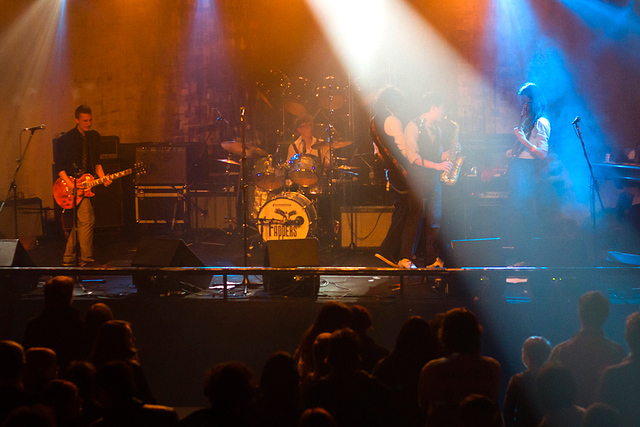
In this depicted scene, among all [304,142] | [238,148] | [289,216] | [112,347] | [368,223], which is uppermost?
[304,142]

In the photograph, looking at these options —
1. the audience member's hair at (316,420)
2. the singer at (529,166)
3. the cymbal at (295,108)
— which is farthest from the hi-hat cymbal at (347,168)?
the audience member's hair at (316,420)

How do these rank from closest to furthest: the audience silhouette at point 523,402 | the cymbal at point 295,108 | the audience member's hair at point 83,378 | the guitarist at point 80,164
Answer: the audience silhouette at point 523,402 → the audience member's hair at point 83,378 → the guitarist at point 80,164 → the cymbal at point 295,108

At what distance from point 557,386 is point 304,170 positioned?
609 cm

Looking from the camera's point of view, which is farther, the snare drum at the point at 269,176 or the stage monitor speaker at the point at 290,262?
the snare drum at the point at 269,176

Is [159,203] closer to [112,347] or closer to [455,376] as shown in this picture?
[112,347]

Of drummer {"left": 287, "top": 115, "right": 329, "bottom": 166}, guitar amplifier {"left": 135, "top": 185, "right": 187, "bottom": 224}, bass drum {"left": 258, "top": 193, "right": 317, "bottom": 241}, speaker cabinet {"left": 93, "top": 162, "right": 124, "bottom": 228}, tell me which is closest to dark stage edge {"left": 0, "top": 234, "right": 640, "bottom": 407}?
bass drum {"left": 258, "top": 193, "right": 317, "bottom": 241}

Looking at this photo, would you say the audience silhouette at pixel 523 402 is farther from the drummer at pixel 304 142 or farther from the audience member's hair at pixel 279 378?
the drummer at pixel 304 142

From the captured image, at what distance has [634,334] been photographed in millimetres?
2814

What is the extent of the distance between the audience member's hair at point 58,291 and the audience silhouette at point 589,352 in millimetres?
2900

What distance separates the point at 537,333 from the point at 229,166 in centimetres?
679

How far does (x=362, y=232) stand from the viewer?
318 inches

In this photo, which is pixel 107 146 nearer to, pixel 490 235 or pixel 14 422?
pixel 490 235

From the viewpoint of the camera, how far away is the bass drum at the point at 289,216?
25.9 feet

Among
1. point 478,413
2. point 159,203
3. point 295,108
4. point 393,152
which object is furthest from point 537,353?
point 159,203
